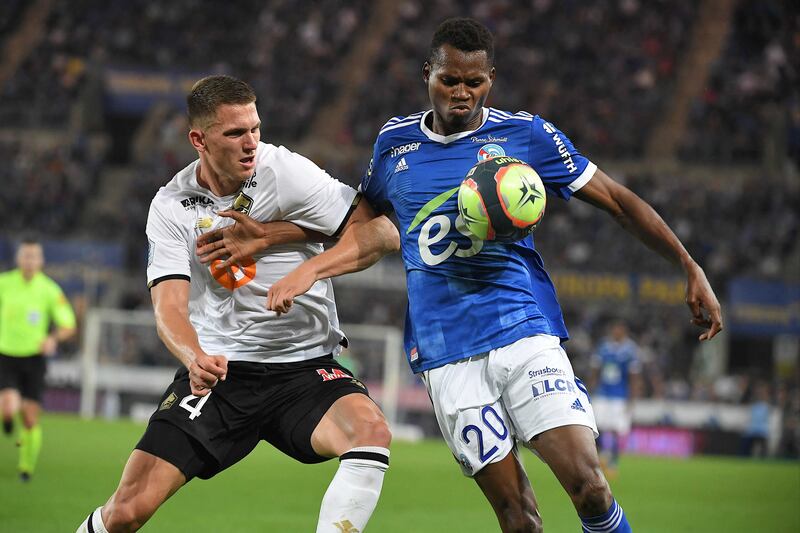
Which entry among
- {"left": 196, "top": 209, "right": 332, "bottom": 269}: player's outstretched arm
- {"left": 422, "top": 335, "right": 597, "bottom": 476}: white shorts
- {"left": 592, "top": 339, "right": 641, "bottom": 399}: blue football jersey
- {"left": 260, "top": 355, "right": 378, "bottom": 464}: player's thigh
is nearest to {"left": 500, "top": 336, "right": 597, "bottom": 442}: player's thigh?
{"left": 422, "top": 335, "right": 597, "bottom": 476}: white shorts

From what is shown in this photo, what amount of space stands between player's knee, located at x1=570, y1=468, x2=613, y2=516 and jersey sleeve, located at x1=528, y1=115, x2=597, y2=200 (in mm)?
1253

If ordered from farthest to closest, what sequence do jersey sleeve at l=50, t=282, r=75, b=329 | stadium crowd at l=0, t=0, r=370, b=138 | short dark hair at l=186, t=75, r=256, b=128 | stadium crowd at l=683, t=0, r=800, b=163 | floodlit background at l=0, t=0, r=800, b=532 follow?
stadium crowd at l=0, t=0, r=370, b=138
stadium crowd at l=683, t=0, r=800, b=163
floodlit background at l=0, t=0, r=800, b=532
jersey sleeve at l=50, t=282, r=75, b=329
short dark hair at l=186, t=75, r=256, b=128

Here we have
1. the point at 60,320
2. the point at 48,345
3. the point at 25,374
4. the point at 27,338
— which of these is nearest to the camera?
the point at 48,345

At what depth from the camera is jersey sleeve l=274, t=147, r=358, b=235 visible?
5.32m

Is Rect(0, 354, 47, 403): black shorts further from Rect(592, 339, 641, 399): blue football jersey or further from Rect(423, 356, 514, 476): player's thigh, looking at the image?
Rect(592, 339, 641, 399): blue football jersey

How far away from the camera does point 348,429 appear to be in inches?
197

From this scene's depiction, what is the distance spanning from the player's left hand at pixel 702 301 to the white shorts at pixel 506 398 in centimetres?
60

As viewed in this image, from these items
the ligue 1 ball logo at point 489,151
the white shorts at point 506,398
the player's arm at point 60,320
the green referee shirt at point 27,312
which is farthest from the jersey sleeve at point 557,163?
the green referee shirt at point 27,312

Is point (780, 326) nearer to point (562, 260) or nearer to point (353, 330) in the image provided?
point (562, 260)

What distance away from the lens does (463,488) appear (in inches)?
509

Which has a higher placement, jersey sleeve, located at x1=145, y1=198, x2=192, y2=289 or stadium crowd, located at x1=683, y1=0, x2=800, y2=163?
stadium crowd, located at x1=683, y1=0, x2=800, y2=163

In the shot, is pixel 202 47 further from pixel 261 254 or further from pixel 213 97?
pixel 213 97

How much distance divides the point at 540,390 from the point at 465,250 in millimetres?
707

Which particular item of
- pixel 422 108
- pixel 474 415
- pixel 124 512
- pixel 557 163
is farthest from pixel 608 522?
pixel 422 108
